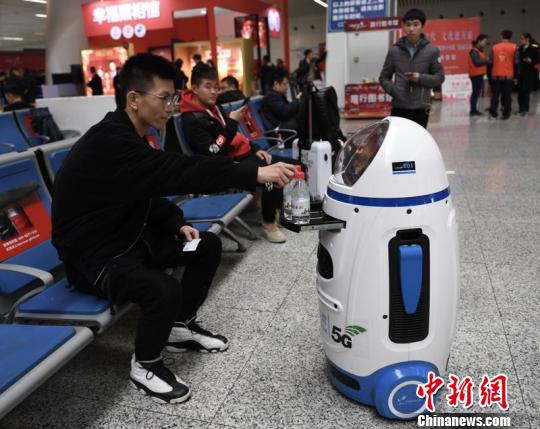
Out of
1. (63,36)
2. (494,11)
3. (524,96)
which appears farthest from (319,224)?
(494,11)

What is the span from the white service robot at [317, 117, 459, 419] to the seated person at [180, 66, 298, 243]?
1.61 meters

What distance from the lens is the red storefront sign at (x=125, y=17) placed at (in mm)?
11289

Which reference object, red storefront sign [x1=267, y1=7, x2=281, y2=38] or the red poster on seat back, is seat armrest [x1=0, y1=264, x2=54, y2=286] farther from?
red storefront sign [x1=267, y1=7, x2=281, y2=38]

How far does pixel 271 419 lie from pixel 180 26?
42.9 ft

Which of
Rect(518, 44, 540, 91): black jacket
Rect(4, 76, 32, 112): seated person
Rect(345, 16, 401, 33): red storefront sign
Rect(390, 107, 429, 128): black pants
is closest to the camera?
Rect(390, 107, 429, 128): black pants

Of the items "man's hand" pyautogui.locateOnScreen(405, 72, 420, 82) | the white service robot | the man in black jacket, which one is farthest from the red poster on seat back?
"man's hand" pyautogui.locateOnScreen(405, 72, 420, 82)

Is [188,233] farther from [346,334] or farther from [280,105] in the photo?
[280,105]

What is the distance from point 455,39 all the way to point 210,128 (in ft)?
41.0

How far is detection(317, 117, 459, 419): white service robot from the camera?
145 cm

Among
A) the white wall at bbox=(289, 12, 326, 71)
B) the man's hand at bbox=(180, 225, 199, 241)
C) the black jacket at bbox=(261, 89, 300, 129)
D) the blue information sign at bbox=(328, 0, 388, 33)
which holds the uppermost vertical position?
the white wall at bbox=(289, 12, 326, 71)

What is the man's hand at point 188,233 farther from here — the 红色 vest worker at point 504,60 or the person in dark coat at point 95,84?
the person in dark coat at point 95,84

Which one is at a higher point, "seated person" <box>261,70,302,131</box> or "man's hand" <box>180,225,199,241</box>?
"seated person" <box>261,70,302,131</box>

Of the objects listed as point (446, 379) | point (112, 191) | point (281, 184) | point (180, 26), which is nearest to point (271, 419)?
point (446, 379)

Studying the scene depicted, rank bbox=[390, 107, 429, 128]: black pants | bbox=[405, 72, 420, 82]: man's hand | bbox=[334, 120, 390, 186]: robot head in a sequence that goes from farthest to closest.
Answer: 1. bbox=[390, 107, 429, 128]: black pants
2. bbox=[405, 72, 420, 82]: man's hand
3. bbox=[334, 120, 390, 186]: robot head
